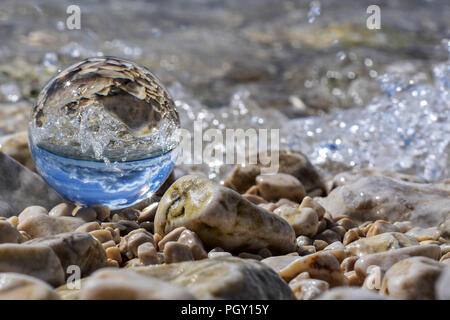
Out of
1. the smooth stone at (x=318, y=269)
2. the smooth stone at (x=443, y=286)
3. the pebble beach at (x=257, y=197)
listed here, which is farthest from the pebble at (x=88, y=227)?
the smooth stone at (x=443, y=286)

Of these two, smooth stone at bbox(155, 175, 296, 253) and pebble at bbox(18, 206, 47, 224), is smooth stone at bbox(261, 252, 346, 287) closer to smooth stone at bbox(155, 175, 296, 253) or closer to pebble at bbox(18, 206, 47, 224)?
smooth stone at bbox(155, 175, 296, 253)

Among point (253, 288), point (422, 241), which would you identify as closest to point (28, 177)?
point (253, 288)

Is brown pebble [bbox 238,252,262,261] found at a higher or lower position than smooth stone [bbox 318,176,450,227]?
lower

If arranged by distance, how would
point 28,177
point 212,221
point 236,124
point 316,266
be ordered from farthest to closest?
point 236,124 → point 28,177 → point 212,221 → point 316,266

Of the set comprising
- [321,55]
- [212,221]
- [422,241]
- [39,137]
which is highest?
[321,55]

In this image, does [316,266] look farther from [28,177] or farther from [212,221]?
[28,177]

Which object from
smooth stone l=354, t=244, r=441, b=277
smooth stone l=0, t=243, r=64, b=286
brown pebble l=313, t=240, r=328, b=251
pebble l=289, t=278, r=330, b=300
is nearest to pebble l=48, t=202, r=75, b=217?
smooth stone l=0, t=243, r=64, b=286

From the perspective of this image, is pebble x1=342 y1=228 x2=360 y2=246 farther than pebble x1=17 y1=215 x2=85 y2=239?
Yes
